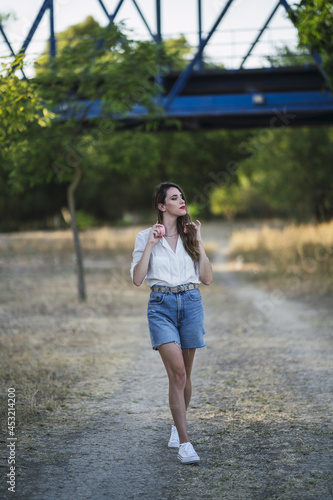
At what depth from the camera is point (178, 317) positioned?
4.43 metres

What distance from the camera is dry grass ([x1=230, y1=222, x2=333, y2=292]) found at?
586 inches

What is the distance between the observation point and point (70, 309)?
11648 millimetres

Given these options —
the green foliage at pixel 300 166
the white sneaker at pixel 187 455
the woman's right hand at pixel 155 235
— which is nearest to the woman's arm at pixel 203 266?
the woman's right hand at pixel 155 235

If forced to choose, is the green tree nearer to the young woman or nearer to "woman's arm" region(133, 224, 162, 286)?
the young woman

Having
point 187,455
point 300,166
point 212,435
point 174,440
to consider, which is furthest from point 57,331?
point 300,166

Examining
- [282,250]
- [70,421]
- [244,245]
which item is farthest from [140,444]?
[244,245]

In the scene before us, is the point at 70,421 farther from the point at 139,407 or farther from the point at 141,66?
the point at 141,66

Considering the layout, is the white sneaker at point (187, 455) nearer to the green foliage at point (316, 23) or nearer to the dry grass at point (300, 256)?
the green foliage at point (316, 23)

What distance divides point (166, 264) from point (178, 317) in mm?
384

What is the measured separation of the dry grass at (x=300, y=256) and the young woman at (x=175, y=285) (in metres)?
9.38

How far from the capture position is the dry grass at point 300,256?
48.8 feet

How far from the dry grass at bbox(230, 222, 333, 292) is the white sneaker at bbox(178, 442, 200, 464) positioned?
378 inches

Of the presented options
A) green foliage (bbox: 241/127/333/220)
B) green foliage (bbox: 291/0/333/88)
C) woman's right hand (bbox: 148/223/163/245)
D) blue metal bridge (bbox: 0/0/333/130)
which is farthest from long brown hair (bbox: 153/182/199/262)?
green foliage (bbox: 241/127/333/220)

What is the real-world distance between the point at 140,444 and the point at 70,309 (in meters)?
7.08
